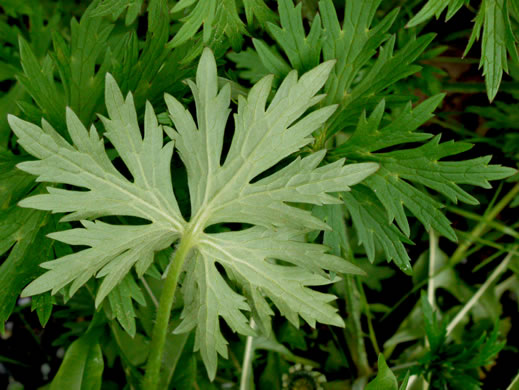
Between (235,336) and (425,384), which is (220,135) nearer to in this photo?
(235,336)

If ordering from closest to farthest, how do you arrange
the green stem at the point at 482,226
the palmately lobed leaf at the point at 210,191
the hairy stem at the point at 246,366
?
the palmately lobed leaf at the point at 210,191, the hairy stem at the point at 246,366, the green stem at the point at 482,226

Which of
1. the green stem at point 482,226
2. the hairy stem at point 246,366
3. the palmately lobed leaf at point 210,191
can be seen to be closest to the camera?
the palmately lobed leaf at point 210,191

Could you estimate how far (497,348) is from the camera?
124 cm

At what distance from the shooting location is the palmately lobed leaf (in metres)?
0.91

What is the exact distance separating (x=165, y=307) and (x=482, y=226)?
1011 mm

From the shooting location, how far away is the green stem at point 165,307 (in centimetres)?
95

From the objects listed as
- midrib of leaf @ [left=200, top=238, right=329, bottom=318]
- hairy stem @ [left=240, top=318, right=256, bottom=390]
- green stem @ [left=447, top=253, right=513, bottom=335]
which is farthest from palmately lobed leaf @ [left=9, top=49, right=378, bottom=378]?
green stem @ [left=447, top=253, right=513, bottom=335]

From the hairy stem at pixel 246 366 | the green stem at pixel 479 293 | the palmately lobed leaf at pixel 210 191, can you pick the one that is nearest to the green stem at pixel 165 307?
the palmately lobed leaf at pixel 210 191

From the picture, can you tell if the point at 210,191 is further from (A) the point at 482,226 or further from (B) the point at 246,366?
(A) the point at 482,226

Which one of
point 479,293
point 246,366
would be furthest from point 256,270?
point 479,293

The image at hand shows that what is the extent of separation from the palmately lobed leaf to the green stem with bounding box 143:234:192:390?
0.02 meters

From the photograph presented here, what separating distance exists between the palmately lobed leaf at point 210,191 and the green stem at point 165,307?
0.8 inches

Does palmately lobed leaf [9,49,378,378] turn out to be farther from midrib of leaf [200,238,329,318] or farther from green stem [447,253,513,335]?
green stem [447,253,513,335]

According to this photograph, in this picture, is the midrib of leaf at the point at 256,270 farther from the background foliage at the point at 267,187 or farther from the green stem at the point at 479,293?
the green stem at the point at 479,293
